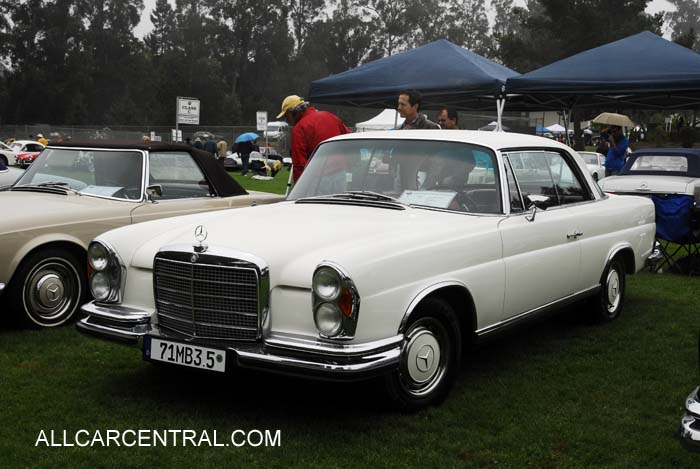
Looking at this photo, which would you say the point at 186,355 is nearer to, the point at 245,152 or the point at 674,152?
the point at 674,152

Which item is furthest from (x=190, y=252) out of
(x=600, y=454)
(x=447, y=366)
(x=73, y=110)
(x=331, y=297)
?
(x=73, y=110)

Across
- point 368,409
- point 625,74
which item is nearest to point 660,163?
point 625,74

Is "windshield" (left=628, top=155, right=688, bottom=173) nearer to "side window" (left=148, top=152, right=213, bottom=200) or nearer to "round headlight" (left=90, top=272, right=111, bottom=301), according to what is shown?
"side window" (left=148, top=152, right=213, bottom=200)

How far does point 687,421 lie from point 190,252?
255 centimetres

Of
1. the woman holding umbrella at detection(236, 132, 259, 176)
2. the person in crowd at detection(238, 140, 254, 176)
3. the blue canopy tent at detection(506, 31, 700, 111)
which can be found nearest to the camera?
the blue canopy tent at detection(506, 31, 700, 111)

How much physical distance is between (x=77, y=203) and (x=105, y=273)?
82.2 inches

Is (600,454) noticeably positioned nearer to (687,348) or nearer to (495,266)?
(495,266)

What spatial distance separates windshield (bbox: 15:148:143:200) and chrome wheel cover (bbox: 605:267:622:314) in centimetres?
410

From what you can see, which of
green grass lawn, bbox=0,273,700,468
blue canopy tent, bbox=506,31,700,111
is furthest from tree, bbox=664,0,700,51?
green grass lawn, bbox=0,273,700,468

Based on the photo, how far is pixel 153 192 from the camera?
6676mm

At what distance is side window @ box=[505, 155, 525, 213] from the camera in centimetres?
519

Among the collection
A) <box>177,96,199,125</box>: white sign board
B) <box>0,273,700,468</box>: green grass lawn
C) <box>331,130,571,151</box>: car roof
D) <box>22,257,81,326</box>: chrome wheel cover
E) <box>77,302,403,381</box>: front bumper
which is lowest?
<box>0,273,700,468</box>: green grass lawn

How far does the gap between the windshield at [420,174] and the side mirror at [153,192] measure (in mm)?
1712

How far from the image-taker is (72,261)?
6.26 metres
